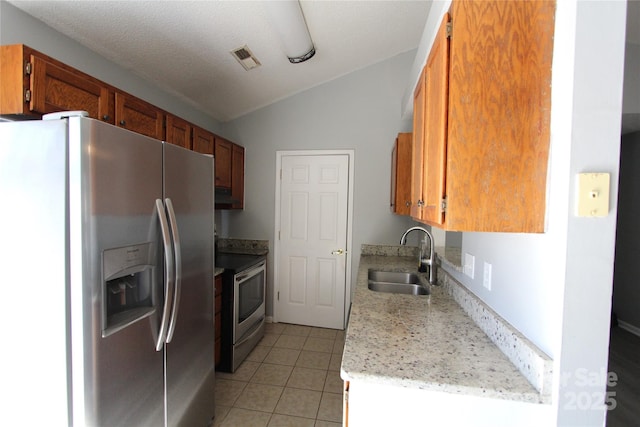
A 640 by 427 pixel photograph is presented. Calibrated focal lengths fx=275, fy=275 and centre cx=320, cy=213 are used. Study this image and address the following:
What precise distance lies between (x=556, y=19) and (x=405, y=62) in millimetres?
2458

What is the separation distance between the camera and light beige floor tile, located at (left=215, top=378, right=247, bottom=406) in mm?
2047

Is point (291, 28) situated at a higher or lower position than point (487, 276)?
higher

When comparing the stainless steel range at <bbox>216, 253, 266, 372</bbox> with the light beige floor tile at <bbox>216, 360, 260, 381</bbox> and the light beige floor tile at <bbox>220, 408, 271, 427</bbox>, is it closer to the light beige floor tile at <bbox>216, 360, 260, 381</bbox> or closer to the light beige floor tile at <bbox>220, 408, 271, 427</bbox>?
the light beige floor tile at <bbox>216, 360, 260, 381</bbox>

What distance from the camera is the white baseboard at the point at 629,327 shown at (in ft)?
9.11

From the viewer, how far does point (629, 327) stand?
9.37 ft

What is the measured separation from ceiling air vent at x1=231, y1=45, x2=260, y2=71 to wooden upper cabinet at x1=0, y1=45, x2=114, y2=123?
1131 mm

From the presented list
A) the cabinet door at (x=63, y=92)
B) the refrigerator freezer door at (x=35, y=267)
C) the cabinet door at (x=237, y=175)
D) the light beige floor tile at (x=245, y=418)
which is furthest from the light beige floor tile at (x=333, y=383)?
the cabinet door at (x=63, y=92)

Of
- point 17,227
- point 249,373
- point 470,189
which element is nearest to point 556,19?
point 470,189

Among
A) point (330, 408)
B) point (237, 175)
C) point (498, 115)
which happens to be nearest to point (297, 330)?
point (330, 408)

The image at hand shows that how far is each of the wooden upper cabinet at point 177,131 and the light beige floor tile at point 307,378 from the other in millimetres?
2177

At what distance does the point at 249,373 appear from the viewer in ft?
7.86

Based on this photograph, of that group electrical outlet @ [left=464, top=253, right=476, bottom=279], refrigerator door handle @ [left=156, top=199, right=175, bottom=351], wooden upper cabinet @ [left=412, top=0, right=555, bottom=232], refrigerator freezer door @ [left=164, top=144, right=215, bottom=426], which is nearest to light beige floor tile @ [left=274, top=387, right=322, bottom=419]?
refrigerator freezer door @ [left=164, top=144, right=215, bottom=426]

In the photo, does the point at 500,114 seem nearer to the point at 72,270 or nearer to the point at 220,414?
the point at 72,270

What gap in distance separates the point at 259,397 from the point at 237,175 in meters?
2.24
